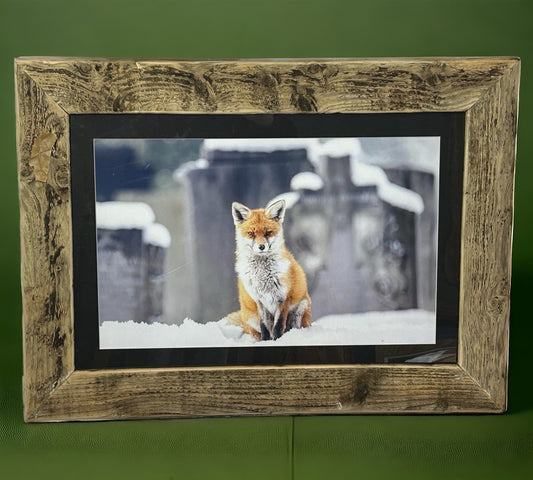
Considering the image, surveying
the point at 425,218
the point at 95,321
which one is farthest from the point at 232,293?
the point at 425,218

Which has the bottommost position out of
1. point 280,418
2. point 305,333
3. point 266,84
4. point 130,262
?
point 280,418

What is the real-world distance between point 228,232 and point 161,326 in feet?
0.61

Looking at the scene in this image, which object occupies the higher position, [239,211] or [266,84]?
[266,84]

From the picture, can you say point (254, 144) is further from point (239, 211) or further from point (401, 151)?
point (401, 151)

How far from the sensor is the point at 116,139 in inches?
29.9

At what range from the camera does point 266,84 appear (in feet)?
2.48

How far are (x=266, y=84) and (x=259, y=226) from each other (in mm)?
223

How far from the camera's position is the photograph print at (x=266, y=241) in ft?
2.52

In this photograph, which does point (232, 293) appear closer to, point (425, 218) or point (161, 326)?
point (161, 326)

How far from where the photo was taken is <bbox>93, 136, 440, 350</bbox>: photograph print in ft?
2.52

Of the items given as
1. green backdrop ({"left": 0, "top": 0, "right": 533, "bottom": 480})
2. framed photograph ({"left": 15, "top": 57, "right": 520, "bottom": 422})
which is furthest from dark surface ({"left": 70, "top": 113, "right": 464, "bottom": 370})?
green backdrop ({"left": 0, "top": 0, "right": 533, "bottom": 480})

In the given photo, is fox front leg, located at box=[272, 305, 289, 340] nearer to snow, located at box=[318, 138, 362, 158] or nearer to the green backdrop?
the green backdrop

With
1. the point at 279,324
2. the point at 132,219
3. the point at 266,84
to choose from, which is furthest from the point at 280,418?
the point at 266,84

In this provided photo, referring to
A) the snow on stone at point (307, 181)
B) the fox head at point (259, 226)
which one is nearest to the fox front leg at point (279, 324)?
the fox head at point (259, 226)
